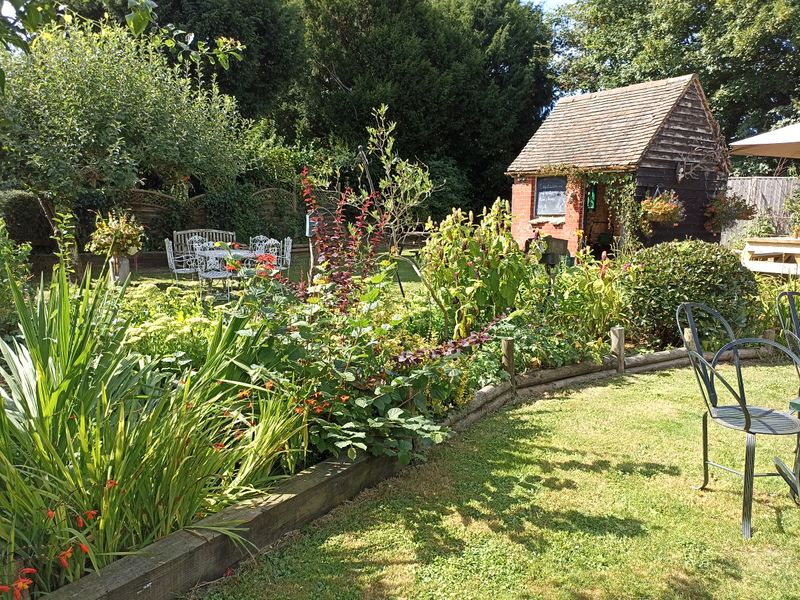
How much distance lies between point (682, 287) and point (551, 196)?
25.4 feet

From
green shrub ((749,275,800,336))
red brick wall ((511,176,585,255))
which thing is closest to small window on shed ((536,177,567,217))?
red brick wall ((511,176,585,255))

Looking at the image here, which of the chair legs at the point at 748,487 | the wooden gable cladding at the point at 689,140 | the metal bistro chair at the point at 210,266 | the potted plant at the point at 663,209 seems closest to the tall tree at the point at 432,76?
the wooden gable cladding at the point at 689,140

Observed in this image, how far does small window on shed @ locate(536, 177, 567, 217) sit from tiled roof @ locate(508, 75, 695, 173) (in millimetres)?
360

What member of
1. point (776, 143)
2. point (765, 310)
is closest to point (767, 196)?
point (776, 143)

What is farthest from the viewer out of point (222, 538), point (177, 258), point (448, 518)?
point (177, 258)

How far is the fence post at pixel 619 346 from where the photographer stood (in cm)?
553

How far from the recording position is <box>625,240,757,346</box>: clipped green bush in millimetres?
6086

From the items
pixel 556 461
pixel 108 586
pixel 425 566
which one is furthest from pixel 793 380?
pixel 108 586

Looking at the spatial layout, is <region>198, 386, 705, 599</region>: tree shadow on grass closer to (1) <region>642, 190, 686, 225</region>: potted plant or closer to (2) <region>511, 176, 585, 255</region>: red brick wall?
(2) <region>511, 176, 585, 255</region>: red brick wall

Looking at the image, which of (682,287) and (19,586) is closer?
(19,586)

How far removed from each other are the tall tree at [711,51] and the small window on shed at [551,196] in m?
11.2

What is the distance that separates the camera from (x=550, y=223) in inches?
532

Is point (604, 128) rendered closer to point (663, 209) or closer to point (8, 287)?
point (663, 209)

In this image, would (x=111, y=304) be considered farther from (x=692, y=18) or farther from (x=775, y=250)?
(x=692, y=18)
